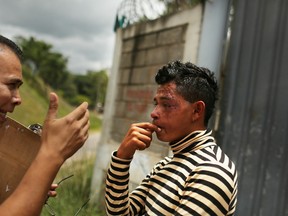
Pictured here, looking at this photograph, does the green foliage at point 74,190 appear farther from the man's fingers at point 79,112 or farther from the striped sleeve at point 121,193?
the man's fingers at point 79,112

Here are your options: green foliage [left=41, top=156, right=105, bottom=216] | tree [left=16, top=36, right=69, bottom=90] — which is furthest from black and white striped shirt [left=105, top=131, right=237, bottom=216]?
tree [left=16, top=36, right=69, bottom=90]

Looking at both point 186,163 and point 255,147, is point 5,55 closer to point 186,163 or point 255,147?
point 186,163

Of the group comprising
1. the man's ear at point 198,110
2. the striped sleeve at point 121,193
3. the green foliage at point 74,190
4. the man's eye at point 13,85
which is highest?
the man's ear at point 198,110

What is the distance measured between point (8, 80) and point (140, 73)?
3.14 meters

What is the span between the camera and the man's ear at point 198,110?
5.54ft

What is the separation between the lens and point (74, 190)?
4.95 metres

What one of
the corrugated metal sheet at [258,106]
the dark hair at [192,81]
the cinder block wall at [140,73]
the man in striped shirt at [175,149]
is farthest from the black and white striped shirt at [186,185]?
the cinder block wall at [140,73]

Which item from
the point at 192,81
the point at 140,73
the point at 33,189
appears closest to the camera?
the point at 33,189

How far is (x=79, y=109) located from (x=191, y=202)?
58 centimetres

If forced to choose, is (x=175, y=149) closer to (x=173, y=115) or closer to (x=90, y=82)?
(x=173, y=115)

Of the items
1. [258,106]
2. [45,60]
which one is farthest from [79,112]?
[45,60]

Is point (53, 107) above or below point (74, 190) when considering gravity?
above

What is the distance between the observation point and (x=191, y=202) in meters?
1.39

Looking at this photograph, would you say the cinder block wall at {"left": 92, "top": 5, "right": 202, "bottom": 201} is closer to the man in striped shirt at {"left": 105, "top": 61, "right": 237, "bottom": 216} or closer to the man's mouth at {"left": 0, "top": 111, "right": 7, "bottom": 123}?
the man in striped shirt at {"left": 105, "top": 61, "right": 237, "bottom": 216}
